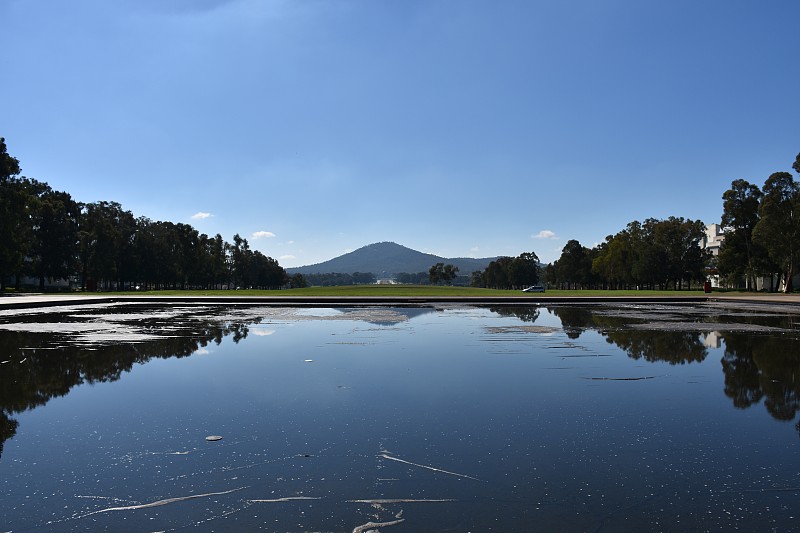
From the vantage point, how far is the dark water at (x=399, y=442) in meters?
4.36

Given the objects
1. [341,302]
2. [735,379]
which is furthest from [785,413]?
[341,302]

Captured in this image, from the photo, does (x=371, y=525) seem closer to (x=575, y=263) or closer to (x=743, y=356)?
(x=743, y=356)

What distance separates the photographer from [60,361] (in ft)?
39.4

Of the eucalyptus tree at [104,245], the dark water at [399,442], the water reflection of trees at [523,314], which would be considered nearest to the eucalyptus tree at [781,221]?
the water reflection of trees at [523,314]

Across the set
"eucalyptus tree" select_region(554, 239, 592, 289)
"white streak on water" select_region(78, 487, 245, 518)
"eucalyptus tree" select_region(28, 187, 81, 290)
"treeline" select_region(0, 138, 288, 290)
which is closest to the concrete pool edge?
"treeline" select_region(0, 138, 288, 290)

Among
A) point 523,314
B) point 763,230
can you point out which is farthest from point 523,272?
point 523,314

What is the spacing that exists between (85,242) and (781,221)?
9171 centimetres

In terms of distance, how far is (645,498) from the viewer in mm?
4621

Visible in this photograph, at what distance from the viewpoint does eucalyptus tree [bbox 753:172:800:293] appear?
63.8m

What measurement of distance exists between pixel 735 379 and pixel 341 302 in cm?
3053

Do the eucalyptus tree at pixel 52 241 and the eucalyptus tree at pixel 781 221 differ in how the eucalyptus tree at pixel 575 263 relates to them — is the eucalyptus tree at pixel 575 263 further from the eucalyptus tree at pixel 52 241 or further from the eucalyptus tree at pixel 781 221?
the eucalyptus tree at pixel 52 241

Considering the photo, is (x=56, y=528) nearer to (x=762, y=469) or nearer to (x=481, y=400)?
(x=481, y=400)

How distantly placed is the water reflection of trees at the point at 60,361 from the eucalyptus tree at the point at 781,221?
219 ft

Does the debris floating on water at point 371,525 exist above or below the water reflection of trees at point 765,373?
below
